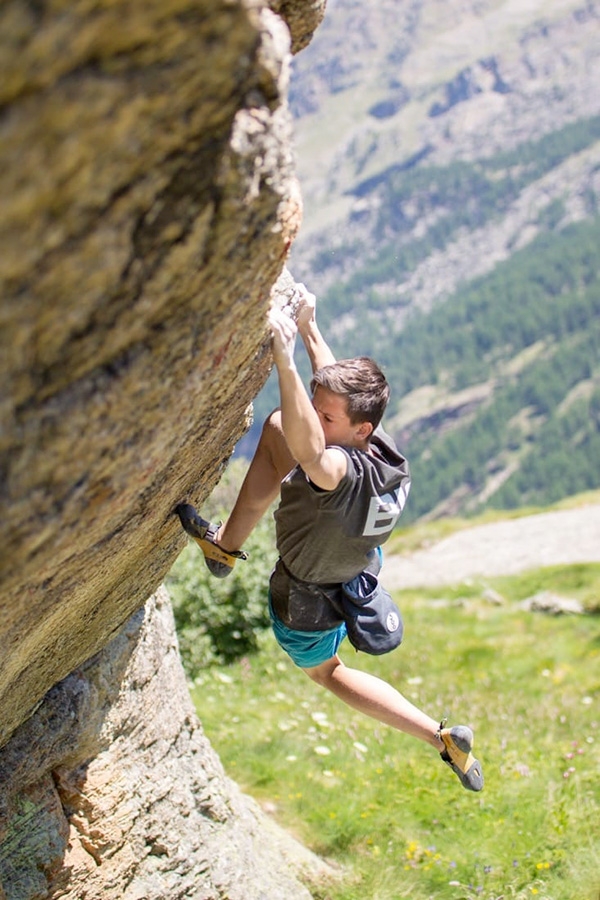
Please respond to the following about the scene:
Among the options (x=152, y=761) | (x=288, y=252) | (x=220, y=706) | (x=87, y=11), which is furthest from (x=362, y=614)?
(x=220, y=706)

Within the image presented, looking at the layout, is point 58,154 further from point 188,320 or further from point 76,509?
point 76,509

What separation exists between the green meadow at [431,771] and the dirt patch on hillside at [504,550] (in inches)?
481

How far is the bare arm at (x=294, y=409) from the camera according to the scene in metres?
5.38

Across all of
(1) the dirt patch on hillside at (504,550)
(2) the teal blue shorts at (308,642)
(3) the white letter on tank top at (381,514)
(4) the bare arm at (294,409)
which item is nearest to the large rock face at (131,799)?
(2) the teal blue shorts at (308,642)

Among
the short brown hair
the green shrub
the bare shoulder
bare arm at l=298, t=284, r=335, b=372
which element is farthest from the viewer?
the green shrub

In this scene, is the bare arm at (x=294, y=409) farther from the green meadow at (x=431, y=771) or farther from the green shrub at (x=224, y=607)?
the green shrub at (x=224, y=607)

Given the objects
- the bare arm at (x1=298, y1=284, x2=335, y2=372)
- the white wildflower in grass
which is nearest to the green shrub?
the white wildflower in grass

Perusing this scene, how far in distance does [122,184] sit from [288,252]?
165 centimetres

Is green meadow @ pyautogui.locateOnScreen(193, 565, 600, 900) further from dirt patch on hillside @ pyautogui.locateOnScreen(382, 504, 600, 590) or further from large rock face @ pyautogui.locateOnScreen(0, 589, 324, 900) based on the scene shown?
dirt patch on hillside @ pyautogui.locateOnScreen(382, 504, 600, 590)

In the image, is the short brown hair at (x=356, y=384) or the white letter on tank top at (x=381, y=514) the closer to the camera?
the short brown hair at (x=356, y=384)

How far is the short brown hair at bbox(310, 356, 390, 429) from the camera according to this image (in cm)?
620

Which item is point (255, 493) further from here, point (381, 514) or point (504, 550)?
point (504, 550)

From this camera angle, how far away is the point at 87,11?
281 cm

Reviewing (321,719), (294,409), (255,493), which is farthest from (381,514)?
(321,719)
